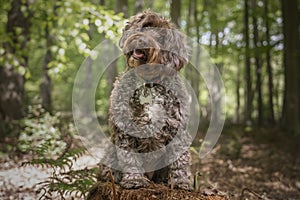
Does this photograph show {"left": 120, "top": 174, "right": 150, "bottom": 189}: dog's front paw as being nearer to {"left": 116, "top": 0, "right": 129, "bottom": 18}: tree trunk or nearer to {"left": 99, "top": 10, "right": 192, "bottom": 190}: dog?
{"left": 99, "top": 10, "right": 192, "bottom": 190}: dog

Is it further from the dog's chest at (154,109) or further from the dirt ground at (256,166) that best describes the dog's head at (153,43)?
the dirt ground at (256,166)

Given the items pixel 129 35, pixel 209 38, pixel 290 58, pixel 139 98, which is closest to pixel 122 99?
pixel 139 98

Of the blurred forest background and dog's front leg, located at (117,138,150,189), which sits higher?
the blurred forest background

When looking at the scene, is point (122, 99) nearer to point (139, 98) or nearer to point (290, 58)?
point (139, 98)

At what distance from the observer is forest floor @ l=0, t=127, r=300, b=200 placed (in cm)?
554

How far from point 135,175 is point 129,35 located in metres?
1.24

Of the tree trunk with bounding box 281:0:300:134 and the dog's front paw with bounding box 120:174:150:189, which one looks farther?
the tree trunk with bounding box 281:0:300:134

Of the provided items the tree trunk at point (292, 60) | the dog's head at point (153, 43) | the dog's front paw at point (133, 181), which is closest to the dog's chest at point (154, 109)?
the dog's head at point (153, 43)

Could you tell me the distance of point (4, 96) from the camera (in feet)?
29.4

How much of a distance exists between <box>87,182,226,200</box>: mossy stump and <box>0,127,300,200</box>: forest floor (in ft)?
0.72

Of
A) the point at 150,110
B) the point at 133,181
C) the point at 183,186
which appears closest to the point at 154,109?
the point at 150,110

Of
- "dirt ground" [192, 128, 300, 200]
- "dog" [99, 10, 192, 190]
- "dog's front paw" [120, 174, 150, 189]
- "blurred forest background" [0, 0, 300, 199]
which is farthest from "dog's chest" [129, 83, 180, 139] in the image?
"dirt ground" [192, 128, 300, 200]

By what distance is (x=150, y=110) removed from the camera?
282 cm

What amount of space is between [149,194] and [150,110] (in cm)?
71
